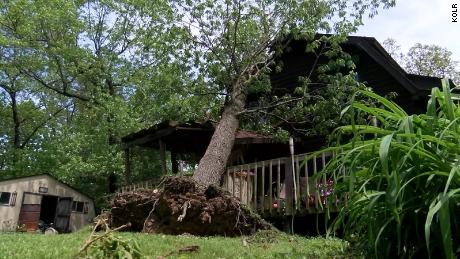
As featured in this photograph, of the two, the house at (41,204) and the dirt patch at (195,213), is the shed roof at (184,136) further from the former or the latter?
the house at (41,204)

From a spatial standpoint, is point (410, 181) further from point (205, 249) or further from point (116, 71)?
point (116, 71)

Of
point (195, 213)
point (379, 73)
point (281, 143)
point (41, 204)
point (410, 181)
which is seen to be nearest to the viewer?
point (410, 181)

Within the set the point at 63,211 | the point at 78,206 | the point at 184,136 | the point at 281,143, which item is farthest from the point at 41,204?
the point at 281,143

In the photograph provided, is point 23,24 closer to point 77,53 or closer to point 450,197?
point 77,53

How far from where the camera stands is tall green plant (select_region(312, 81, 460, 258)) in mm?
3082

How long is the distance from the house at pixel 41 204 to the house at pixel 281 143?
10800mm

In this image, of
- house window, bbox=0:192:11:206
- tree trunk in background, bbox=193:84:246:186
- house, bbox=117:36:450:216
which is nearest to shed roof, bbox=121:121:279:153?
house, bbox=117:36:450:216

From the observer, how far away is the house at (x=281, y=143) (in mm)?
12250

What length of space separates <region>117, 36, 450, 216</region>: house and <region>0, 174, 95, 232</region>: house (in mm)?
10800

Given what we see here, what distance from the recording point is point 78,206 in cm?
3022

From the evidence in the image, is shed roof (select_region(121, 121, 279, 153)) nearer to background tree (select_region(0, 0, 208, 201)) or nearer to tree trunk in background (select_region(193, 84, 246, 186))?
tree trunk in background (select_region(193, 84, 246, 186))

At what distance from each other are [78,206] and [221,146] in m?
19.4

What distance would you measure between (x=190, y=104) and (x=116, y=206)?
614 cm

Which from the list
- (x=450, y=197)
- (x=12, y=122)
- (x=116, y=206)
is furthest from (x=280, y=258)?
(x=12, y=122)
